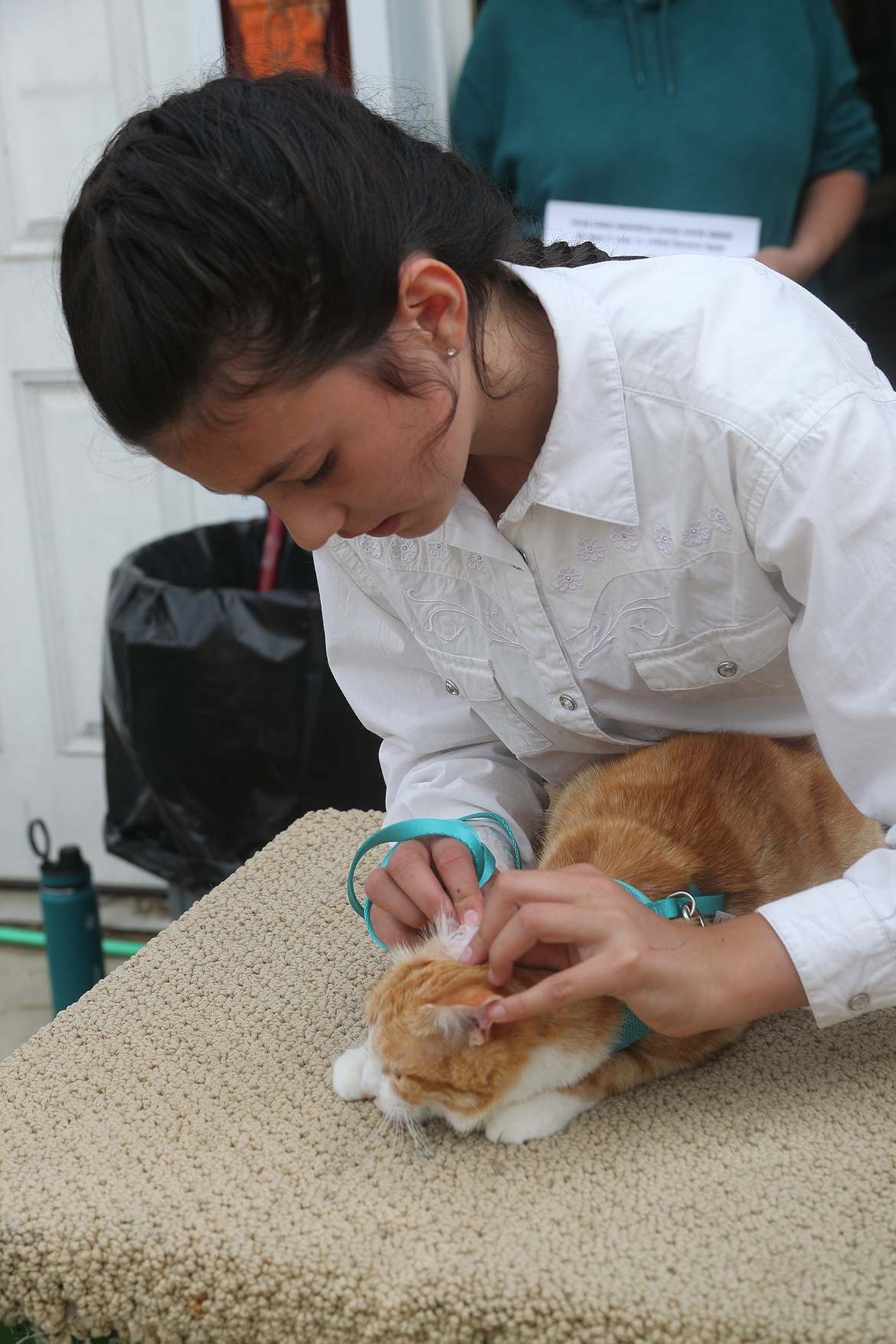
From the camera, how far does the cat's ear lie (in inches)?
27.5

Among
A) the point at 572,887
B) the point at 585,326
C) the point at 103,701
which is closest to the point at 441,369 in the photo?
the point at 585,326

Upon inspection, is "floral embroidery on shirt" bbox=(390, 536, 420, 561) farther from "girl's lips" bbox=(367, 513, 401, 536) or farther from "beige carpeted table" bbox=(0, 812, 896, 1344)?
"beige carpeted table" bbox=(0, 812, 896, 1344)

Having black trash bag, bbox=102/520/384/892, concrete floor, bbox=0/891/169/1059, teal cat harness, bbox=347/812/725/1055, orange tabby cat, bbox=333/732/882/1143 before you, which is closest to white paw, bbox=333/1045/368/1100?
orange tabby cat, bbox=333/732/882/1143

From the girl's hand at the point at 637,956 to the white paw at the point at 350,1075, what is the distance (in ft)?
0.41

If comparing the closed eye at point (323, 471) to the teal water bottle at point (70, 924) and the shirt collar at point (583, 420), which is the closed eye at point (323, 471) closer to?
the shirt collar at point (583, 420)

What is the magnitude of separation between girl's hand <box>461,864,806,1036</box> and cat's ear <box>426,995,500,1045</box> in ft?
0.06

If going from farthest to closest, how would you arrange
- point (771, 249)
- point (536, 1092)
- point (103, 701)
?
point (103, 701) < point (771, 249) < point (536, 1092)

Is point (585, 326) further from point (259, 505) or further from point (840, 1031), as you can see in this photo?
point (259, 505)

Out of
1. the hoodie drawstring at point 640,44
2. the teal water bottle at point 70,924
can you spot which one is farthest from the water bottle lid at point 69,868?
the hoodie drawstring at point 640,44

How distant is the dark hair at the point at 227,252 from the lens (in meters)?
0.60

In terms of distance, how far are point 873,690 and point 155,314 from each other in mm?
445

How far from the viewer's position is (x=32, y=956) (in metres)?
2.09

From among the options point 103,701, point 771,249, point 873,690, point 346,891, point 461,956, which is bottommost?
point 103,701

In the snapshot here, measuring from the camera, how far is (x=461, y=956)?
30.1 inches
